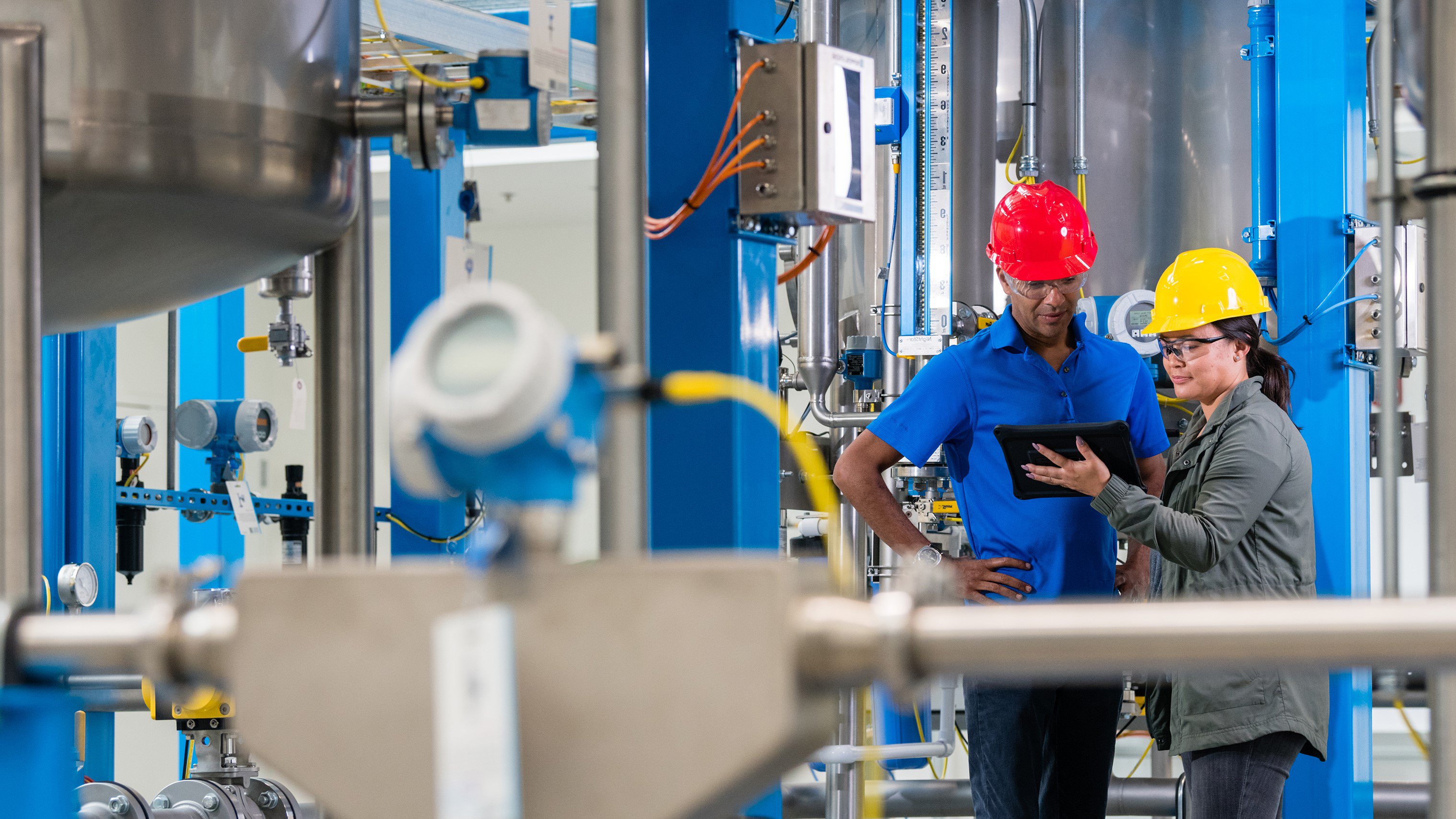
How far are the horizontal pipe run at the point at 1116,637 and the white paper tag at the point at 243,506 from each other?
11.1 ft

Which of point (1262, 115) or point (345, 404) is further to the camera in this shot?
point (1262, 115)

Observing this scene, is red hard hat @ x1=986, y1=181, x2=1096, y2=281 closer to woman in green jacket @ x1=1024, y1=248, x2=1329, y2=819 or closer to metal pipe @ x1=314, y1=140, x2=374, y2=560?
woman in green jacket @ x1=1024, y1=248, x2=1329, y2=819

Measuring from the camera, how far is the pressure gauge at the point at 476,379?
0.60 m

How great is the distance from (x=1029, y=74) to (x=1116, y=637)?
3.30 meters

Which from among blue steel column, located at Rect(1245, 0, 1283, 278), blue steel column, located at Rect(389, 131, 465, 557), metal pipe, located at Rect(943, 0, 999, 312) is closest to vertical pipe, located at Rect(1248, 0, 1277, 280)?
blue steel column, located at Rect(1245, 0, 1283, 278)

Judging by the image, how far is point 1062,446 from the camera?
261 centimetres

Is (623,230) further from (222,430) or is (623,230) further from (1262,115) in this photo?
(222,430)

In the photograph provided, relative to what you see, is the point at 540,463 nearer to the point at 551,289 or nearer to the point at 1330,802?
the point at 1330,802

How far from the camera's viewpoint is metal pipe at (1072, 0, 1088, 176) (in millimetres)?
3703

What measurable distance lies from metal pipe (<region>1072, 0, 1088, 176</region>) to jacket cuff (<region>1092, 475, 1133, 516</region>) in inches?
56.5

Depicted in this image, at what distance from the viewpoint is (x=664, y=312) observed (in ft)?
7.16

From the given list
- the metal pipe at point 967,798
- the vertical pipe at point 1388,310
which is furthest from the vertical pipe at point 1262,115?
the vertical pipe at point 1388,310

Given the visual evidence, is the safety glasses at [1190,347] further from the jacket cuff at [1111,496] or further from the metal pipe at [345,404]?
the metal pipe at [345,404]

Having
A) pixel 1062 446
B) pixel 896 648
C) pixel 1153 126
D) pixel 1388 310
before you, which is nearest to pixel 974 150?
pixel 1153 126
